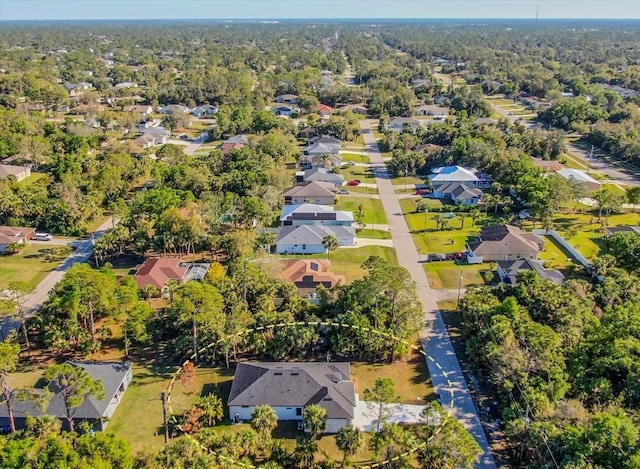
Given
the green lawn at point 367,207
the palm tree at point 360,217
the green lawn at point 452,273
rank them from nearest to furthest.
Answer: the green lawn at point 452,273 < the palm tree at point 360,217 < the green lawn at point 367,207

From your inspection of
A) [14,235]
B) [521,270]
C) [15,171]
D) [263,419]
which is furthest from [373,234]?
[15,171]

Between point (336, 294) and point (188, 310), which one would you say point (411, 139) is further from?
point (188, 310)

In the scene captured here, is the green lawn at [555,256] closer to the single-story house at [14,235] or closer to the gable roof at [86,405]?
the gable roof at [86,405]

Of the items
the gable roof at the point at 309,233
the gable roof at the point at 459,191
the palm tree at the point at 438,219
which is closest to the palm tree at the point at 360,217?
the gable roof at the point at 309,233

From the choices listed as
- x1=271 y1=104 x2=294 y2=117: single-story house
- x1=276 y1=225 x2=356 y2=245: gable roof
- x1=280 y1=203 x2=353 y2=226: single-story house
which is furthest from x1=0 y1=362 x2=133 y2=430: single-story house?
x1=271 y1=104 x2=294 y2=117: single-story house

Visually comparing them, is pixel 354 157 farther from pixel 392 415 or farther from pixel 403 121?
pixel 392 415

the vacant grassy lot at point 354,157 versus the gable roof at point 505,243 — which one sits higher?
the gable roof at point 505,243

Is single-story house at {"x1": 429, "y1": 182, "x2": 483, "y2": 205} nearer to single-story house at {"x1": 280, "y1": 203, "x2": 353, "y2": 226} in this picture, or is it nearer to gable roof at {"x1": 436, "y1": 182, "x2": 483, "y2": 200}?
gable roof at {"x1": 436, "y1": 182, "x2": 483, "y2": 200}

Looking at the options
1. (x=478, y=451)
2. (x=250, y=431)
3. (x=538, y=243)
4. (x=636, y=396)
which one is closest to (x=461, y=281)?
(x=538, y=243)
